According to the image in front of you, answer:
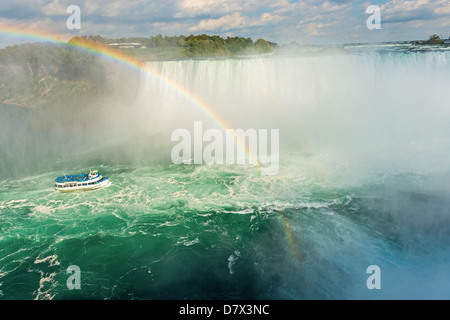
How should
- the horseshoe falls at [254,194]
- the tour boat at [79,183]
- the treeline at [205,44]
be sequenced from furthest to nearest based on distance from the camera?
the treeline at [205,44], the tour boat at [79,183], the horseshoe falls at [254,194]

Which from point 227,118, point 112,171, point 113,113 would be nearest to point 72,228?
point 112,171

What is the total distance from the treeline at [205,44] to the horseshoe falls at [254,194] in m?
28.1

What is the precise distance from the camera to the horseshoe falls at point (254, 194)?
10289 mm

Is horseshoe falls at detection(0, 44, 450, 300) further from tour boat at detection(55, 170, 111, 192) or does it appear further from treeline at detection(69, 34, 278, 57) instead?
treeline at detection(69, 34, 278, 57)

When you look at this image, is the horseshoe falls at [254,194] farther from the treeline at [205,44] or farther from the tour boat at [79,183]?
the treeline at [205,44]

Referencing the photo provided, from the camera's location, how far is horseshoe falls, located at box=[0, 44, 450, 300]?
10289 millimetres

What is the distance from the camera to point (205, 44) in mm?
59062

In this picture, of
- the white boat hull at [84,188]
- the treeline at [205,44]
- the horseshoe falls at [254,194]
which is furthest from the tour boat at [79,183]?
the treeline at [205,44]

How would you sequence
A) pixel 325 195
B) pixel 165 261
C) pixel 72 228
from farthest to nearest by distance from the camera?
1. pixel 325 195
2. pixel 72 228
3. pixel 165 261

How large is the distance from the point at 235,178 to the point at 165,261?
834 centimetres

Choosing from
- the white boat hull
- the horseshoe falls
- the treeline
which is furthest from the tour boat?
the treeline
